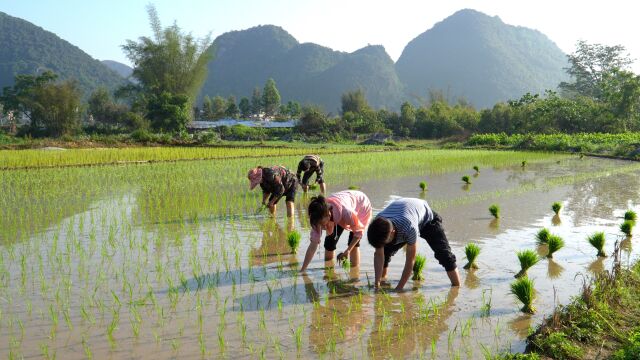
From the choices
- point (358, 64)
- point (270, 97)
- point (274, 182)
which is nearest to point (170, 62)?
point (270, 97)

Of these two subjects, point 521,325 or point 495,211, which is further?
point 495,211

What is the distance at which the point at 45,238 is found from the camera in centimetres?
710

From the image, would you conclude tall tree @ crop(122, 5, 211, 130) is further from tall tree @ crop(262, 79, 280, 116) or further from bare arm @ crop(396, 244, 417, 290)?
bare arm @ crop(396, 244, 417, 290)

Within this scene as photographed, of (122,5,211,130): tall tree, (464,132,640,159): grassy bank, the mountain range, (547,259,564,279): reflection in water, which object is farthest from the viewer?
the mountain range

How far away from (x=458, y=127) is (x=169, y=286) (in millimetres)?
42029

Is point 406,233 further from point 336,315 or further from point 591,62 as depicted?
point 591,62

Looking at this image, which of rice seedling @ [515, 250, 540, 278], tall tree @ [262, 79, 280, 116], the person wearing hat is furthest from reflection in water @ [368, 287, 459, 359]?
tall tree @ [262, 79, 280, 116]

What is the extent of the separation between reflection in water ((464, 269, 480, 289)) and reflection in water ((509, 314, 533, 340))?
0.83 m

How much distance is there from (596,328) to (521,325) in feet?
1.88

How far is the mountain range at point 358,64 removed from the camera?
9531 cm

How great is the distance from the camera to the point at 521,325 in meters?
4.12

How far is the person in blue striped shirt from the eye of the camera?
425cm

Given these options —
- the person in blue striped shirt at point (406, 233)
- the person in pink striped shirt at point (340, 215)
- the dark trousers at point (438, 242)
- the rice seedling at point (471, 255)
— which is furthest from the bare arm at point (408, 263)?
the rice seedling at point (471, 255)

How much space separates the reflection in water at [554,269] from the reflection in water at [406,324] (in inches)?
52.3
